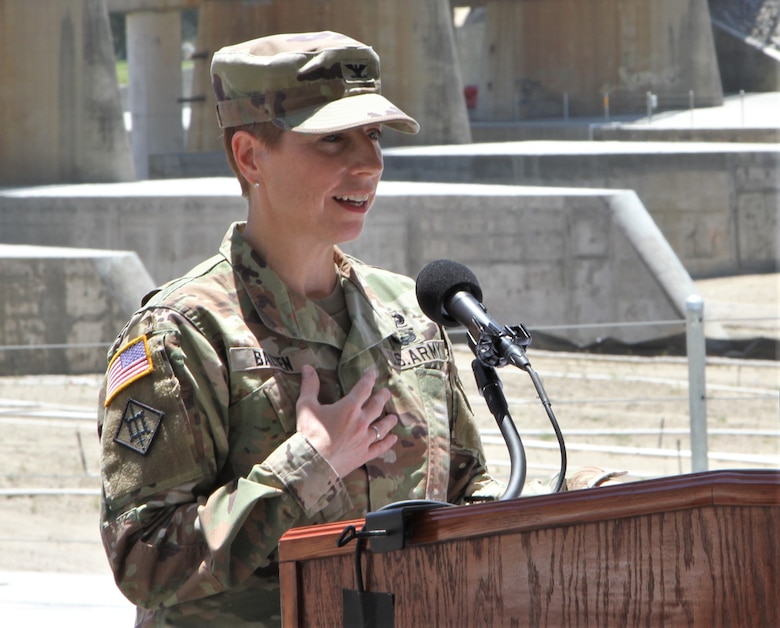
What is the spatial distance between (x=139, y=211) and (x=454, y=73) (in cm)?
889

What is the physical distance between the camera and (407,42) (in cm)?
2202

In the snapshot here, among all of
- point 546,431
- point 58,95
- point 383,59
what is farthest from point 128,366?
point 383,59

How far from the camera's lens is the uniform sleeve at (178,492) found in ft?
6.67

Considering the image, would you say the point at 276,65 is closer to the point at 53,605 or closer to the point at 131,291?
the point at 53,605

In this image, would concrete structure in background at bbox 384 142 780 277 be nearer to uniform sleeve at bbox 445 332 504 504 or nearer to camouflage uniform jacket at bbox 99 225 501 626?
uniform sleeve at bbox 445 332 504 504

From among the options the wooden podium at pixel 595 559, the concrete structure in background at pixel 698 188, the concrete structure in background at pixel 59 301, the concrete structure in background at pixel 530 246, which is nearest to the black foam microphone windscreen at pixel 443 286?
the wooden podium at pixel 595 559

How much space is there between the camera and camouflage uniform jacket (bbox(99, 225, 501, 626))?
2043mm

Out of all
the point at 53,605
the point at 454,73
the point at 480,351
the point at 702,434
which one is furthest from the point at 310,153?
the point at 454,73

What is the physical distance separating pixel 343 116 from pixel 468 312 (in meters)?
0.40

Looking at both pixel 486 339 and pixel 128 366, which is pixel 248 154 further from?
pixel 486 339

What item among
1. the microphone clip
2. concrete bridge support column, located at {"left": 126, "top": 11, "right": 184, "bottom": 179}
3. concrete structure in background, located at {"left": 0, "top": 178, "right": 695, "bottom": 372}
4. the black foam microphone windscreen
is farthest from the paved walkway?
concrete bridge support column, located at {"left": 126, "top": 11, "right": 184, "bottom": 179}

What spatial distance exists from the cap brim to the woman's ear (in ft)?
0.27

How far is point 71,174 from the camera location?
60.3 feet

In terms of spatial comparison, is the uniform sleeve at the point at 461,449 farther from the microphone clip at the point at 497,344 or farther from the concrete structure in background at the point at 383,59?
the concrete structure in background at the point at 383,59
